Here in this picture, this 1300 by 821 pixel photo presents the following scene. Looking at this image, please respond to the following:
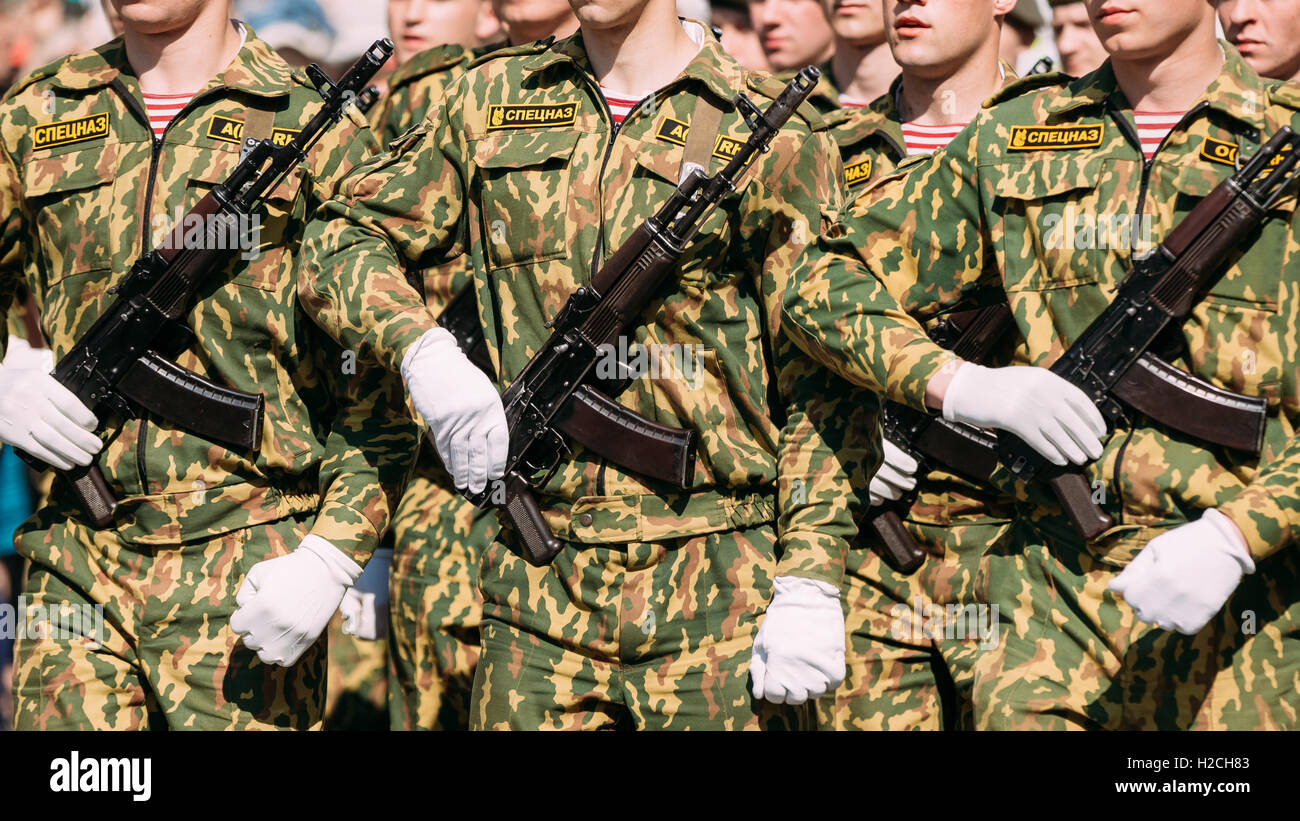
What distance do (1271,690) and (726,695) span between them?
4.42 ft

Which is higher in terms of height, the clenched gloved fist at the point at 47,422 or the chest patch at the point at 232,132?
the chest patch at the point at 232,132

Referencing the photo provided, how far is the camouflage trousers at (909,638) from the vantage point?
575cm

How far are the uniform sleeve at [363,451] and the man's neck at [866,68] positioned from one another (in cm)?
272

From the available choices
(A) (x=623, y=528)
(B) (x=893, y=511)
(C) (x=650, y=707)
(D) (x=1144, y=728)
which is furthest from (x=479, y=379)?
(D) (x=1144, y=728)

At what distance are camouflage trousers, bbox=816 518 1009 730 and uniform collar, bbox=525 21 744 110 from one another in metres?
1.47

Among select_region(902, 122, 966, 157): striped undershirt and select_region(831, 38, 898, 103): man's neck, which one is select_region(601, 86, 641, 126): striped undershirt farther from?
select_region(831, 38, 898, 103): man's neck

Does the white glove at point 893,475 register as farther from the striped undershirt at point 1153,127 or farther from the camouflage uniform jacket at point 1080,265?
the striped undershirt at point 1153,127

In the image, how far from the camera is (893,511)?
584 centimetres

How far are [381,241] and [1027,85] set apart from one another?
5.80ft

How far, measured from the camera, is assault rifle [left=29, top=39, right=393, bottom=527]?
5.48 metres

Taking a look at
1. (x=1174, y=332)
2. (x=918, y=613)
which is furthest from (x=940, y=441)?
(x=1174, y=332)

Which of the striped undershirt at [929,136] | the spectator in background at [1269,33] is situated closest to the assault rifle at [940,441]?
the striped undershirt at [929,136]

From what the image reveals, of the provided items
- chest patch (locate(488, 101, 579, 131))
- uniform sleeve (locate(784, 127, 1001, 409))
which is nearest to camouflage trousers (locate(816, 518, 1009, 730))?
uniform sleeve (locate(784, 127, 1001, 409))

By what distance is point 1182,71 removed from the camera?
4859mm
